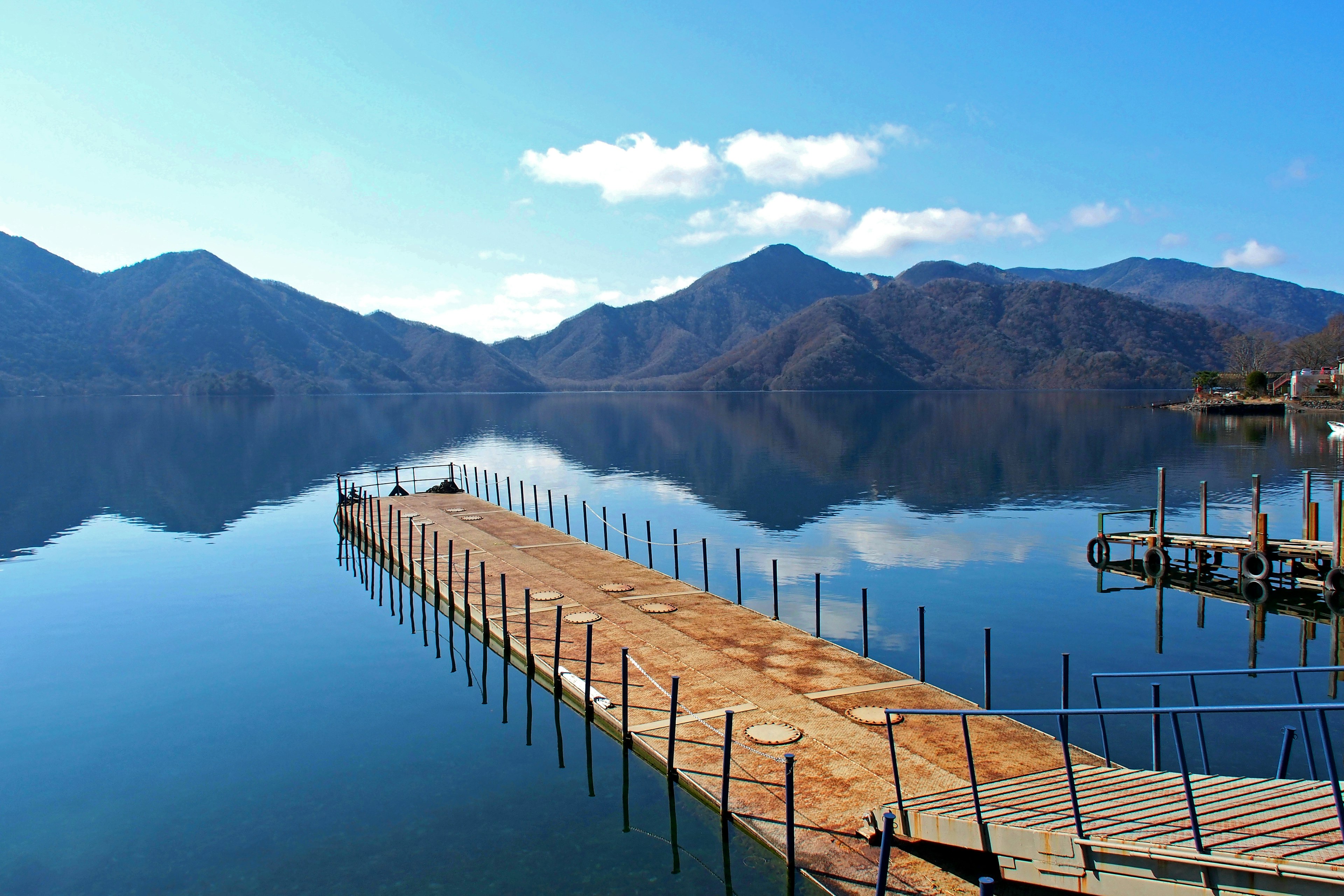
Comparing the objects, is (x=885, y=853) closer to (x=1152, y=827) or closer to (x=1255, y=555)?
(x=1152, y=827)

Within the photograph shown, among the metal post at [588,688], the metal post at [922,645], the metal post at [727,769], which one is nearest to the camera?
the metal post at [727,769]

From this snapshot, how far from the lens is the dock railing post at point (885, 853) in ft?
34.6

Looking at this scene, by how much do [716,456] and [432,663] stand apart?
209ft

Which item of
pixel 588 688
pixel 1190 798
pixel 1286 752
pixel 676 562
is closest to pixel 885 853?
pixel 1190 798

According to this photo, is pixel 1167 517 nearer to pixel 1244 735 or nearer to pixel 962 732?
pixel 1244 735

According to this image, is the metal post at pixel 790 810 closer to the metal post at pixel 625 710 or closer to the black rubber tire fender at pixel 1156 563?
the metal post at pixel 625 710

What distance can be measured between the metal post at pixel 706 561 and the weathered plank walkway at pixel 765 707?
3.22 ft

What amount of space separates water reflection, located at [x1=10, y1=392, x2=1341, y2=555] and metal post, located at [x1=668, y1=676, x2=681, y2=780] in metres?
32.2

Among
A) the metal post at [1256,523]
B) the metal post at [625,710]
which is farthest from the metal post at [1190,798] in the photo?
the metal post at [1256,523]

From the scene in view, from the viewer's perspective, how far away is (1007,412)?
168m

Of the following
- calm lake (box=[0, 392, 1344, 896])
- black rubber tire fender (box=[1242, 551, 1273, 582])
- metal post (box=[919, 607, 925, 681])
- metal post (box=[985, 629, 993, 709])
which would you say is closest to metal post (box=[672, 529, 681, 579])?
calm lake (box=[0, 392, 1344, 896])

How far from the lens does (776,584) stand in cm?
2630

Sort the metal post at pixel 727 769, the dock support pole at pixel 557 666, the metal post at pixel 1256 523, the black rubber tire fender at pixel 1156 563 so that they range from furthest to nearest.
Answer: the black rubber tire fender at pixel 1156 563 → the metal post at pixel 1256 523 → the dock support pole at pixel 557 666 → the metal post at pixel 727 769

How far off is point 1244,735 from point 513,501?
48.4 meters
